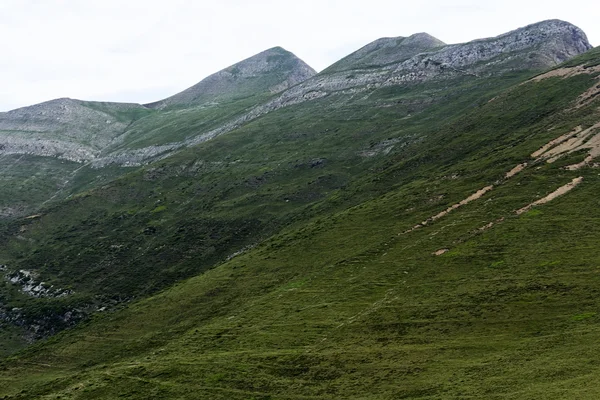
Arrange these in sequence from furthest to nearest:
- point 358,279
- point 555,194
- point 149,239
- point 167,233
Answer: point 167,233
point 149,239
point 555,194
point 358,279

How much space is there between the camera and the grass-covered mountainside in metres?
63.3

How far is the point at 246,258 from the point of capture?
12750 centimetres

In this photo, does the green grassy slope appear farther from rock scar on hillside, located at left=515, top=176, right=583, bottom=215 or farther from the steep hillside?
rock scar on hillside, located at left=515, top=176, right=583, bottom=215

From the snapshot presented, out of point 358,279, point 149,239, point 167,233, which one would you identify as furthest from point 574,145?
point 149,239

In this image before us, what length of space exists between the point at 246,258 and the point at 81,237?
84.2m

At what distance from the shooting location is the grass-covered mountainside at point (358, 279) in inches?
2491

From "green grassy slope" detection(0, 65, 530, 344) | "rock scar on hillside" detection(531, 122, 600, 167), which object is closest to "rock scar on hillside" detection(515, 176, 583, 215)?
"rock scar on hillside" detection(531, 122, 600, 167)

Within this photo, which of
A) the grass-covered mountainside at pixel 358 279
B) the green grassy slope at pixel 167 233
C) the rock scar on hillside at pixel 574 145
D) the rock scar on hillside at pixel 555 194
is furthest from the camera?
the green grassy slope at pixel 167 233

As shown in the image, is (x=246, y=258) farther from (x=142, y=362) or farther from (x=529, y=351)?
(x=529, y=351)

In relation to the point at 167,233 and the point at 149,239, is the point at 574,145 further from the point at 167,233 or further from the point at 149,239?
the point at 149,239

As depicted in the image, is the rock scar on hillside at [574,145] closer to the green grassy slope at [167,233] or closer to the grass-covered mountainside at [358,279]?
the grass-covered mountainside at [358,279]

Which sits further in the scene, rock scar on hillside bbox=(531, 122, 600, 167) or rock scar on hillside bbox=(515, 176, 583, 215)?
rock scar on hillside bbox=(531, 122, 600, 167)

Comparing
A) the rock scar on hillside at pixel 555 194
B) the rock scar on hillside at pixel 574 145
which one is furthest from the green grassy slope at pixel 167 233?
the rock scar on hillside at pixel 555 194

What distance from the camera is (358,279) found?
9725 cm
